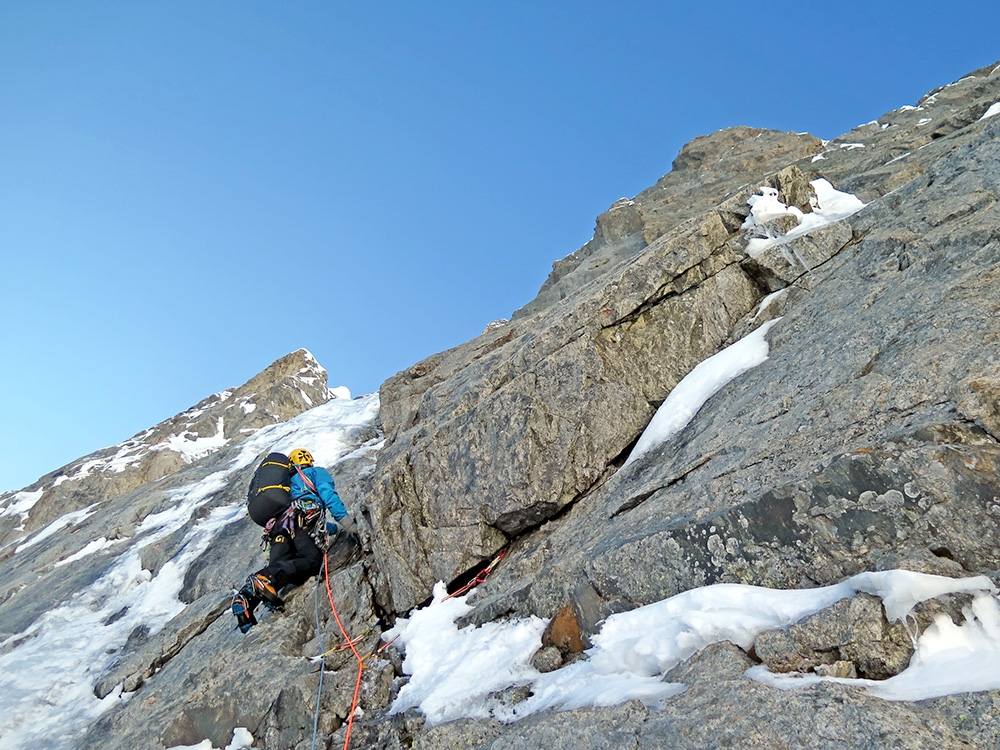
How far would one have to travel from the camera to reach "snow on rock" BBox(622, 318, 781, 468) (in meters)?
8.85

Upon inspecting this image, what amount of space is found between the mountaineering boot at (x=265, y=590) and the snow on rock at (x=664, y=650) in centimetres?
410

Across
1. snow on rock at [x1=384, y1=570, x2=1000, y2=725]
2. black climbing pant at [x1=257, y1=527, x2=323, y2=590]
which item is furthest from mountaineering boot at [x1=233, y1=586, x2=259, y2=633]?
snow on rock at [x1=384, y1=570, x2=1000, y2=725]

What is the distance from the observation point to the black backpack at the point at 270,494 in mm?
11469

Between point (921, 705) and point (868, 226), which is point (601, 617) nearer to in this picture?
point (921, 705)

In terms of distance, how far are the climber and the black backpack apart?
0.04 meters

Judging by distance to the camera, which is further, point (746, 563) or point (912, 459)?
point (746, 563)

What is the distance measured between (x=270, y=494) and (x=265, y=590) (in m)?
1.83

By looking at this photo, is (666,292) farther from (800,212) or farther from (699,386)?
(800,212)

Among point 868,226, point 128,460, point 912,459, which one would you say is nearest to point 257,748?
point 912,459

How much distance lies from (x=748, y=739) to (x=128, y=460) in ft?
159

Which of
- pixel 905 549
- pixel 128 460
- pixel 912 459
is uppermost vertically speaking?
pixel 128 460

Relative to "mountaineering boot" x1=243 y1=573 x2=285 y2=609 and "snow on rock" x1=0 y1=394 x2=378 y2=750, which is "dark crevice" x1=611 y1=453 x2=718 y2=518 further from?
"mountaineering boot" x1=243 y1=573 x2=285 y2=609

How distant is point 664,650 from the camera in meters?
5.00

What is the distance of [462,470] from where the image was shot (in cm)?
1002
